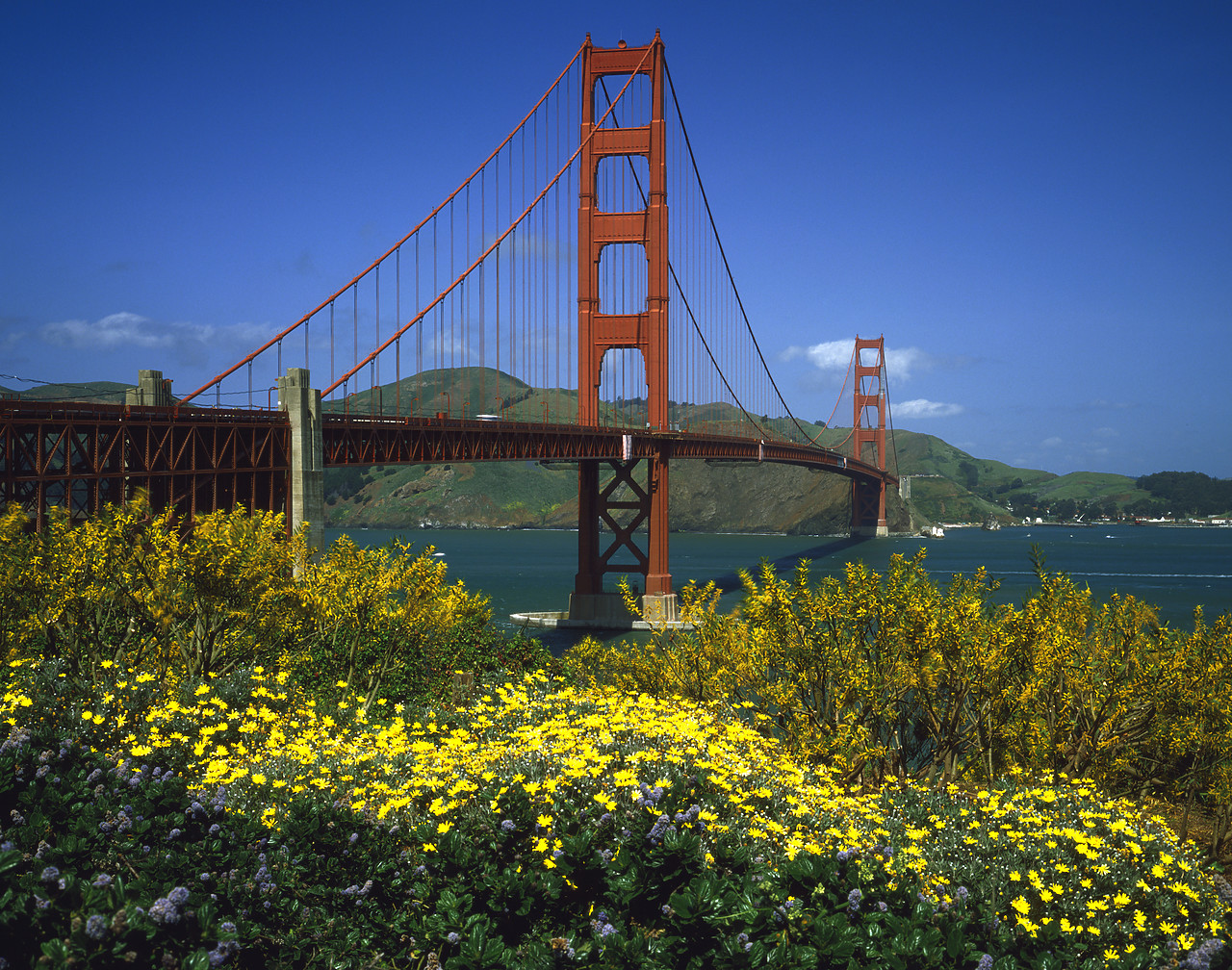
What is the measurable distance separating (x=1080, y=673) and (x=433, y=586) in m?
8.74

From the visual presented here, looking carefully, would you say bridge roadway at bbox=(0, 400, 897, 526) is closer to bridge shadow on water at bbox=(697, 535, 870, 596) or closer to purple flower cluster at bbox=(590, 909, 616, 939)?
purple flower cluster at bbox=(590, 909, 616, 939)

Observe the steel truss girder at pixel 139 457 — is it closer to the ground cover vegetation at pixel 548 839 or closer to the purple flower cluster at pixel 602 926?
the ground cover vegetation at pixel 548 839

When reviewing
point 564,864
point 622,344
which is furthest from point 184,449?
point 622,344

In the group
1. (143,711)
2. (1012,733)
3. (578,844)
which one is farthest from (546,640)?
(578,844)

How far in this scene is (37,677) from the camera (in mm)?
8844

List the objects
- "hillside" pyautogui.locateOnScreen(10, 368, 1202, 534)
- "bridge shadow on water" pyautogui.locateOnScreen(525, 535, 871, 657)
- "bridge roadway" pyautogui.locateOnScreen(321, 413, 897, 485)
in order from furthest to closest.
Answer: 1. "hillside" pyautogui.locateOnScreen(10, 368, 1202, 534)
2. "bridge shadow on water" pyautogui.locateOnScreen(525, 535, 871, 657)
3. "bridge roadway" pyautogui.locateOnScreen(321, 413, 897, 485)

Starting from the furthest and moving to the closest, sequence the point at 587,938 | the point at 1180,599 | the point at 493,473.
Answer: the point at 493,473 → the point at 1180,599 → the point at 587,938

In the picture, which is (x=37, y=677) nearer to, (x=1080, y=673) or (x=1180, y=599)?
(x=1080, y=673)

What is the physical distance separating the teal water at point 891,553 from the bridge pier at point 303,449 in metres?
3.74

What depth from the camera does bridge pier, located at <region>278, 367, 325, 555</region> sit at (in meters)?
26.4

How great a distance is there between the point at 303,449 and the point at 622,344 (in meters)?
28.5

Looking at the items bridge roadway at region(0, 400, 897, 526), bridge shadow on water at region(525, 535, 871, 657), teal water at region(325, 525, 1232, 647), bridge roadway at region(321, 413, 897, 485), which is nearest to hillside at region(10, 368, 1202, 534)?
teal water at region(325, 525, 1232, 647)

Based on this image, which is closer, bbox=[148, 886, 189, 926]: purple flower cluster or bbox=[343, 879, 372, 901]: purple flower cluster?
bbox=[148, 886, 189, 926]: purple flower cluster

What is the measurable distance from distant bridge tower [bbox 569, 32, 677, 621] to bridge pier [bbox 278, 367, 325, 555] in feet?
80.2
